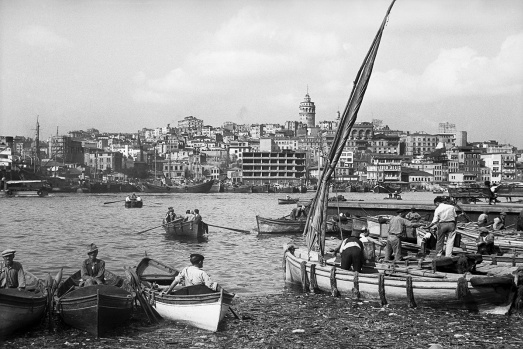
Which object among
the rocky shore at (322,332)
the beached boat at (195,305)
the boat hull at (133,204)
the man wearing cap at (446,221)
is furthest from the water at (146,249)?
the boat hull at (133,204)

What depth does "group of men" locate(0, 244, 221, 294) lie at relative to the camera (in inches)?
608

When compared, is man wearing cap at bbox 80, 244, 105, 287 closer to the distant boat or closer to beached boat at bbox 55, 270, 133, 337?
beached boat at bbox 55, 270, 133, 337

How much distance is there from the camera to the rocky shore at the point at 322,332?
1501 cm

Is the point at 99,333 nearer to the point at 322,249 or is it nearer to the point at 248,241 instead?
the point at 322,249

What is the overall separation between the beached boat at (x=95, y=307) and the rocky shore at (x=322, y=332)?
26 cm

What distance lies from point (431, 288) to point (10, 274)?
10775mm

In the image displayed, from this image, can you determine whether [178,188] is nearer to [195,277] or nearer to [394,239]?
[394,239]

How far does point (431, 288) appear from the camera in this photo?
1722 centimetres

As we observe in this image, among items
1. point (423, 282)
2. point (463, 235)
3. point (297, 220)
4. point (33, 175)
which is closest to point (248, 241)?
point (297, 220)

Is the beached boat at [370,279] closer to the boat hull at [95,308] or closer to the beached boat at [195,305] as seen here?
the beached boat at [195,305]

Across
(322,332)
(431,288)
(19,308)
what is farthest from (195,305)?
(431,288)

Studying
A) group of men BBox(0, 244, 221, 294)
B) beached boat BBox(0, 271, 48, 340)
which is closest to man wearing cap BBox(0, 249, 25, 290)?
group of men BBox(0, 244, 221, 294)

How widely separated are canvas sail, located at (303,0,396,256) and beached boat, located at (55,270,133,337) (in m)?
7.55

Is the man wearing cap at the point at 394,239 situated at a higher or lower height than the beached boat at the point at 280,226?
higher
